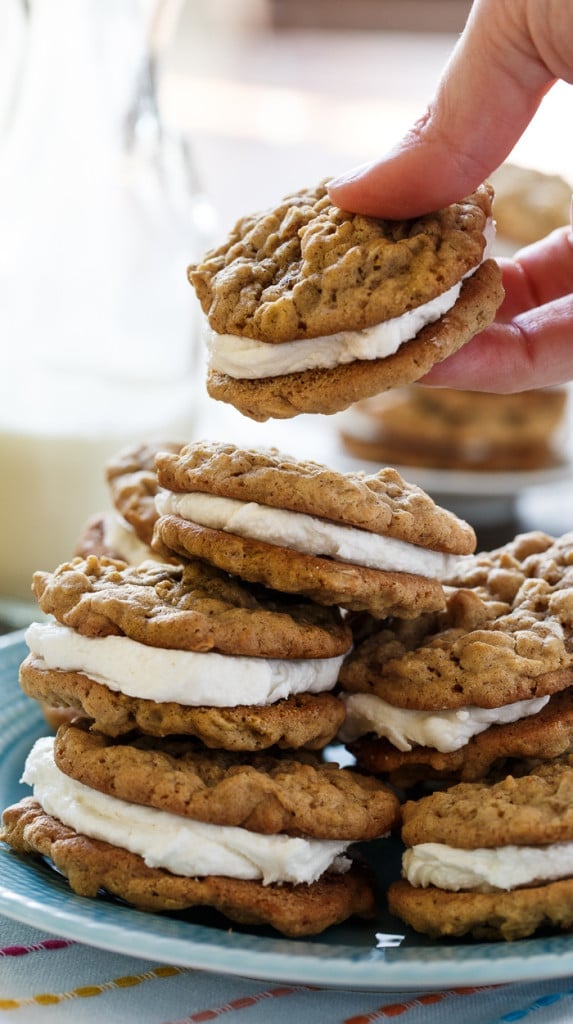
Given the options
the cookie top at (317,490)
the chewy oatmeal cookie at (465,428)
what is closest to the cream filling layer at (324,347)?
the cookie top at (317,490)

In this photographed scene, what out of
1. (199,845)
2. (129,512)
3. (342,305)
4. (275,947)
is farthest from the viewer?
(129,512)

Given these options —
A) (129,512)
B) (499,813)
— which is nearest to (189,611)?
(499,813)

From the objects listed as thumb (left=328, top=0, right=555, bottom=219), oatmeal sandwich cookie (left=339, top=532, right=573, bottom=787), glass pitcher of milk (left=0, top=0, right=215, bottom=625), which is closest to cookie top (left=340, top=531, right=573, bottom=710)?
oatmeal sandwich cookie (left=339, top=532, right=573, bottom=787)

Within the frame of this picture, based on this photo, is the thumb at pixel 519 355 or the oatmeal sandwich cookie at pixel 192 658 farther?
the thumb at pixel 519 355

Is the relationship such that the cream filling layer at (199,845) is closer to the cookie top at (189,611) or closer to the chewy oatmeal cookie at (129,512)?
the cookie top at (189,611)

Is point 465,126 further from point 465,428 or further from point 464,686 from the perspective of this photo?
point 465,428
